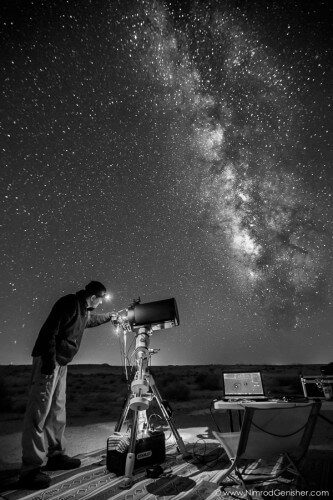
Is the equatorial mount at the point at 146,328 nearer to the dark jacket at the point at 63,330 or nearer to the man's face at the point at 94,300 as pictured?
the man's face at the point at 94,300

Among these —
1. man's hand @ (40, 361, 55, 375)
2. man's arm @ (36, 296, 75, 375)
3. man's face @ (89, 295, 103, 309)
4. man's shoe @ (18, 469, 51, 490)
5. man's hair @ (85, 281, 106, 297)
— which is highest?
man's hair @ (85, 281, 106, 297)

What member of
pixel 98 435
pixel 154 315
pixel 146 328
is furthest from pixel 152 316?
pixel 98 435

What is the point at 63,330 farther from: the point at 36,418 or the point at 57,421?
the point at 57,421

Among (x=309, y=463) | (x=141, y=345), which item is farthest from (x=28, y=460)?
(x=309, y=463)

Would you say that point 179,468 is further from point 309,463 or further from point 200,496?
point 309,463

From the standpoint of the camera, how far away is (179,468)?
3.67m

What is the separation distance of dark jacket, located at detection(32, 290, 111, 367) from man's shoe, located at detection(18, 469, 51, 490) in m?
1.15

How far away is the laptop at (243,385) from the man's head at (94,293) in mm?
2506

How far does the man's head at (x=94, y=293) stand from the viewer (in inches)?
167

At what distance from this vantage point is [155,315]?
159 inches

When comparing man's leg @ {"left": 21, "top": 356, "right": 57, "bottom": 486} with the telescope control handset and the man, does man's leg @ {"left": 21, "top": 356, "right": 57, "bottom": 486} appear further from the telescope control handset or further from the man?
the telescope control handset

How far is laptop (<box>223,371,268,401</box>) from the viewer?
4.54 m

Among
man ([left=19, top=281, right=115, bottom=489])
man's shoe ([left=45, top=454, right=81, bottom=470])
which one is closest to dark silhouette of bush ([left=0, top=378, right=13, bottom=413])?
man's shoe ([left=45, top=454, right=81, bottom=470])

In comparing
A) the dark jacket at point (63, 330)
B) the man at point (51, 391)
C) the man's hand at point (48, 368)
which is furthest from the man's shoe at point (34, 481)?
the dark jacket at point (63, 330)
